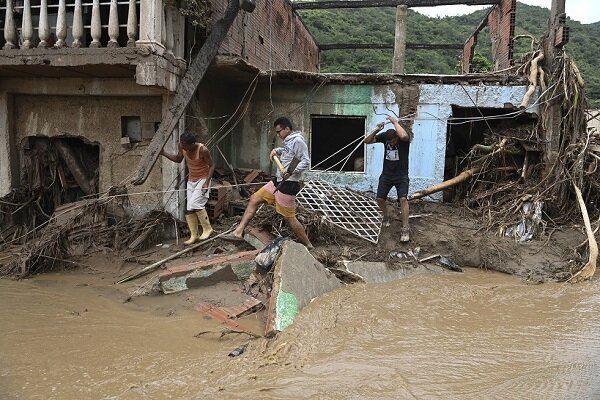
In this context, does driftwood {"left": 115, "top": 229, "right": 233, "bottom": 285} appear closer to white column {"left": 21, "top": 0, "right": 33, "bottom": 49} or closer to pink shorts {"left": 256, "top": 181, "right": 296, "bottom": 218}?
Answer: pink shorts {"left": 256, "top": 181, "right": 296, "bottom": 218}

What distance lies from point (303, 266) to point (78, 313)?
2.32 meters

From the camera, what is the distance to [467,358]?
11.8 ft

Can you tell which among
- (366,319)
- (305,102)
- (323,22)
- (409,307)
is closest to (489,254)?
(409,307)

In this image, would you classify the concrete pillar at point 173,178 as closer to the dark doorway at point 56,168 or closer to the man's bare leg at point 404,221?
the dark doorway at point 56,168

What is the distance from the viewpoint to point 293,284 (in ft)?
15.1

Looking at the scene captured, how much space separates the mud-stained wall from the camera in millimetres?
7305

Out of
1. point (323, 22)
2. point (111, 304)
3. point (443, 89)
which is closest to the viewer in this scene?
point (111, 304)

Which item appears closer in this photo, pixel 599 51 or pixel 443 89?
pixel 443 89

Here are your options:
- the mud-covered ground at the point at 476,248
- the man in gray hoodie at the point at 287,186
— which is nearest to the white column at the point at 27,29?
the man in gray hoodie at the point at 287,186

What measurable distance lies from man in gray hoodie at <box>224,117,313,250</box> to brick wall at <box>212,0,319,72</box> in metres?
2.63

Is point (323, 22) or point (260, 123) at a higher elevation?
point (323, 22)

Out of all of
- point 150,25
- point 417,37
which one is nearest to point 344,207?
point 150,25

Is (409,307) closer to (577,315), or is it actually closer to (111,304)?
(577,315)

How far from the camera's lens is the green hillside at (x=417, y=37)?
25.0 m
